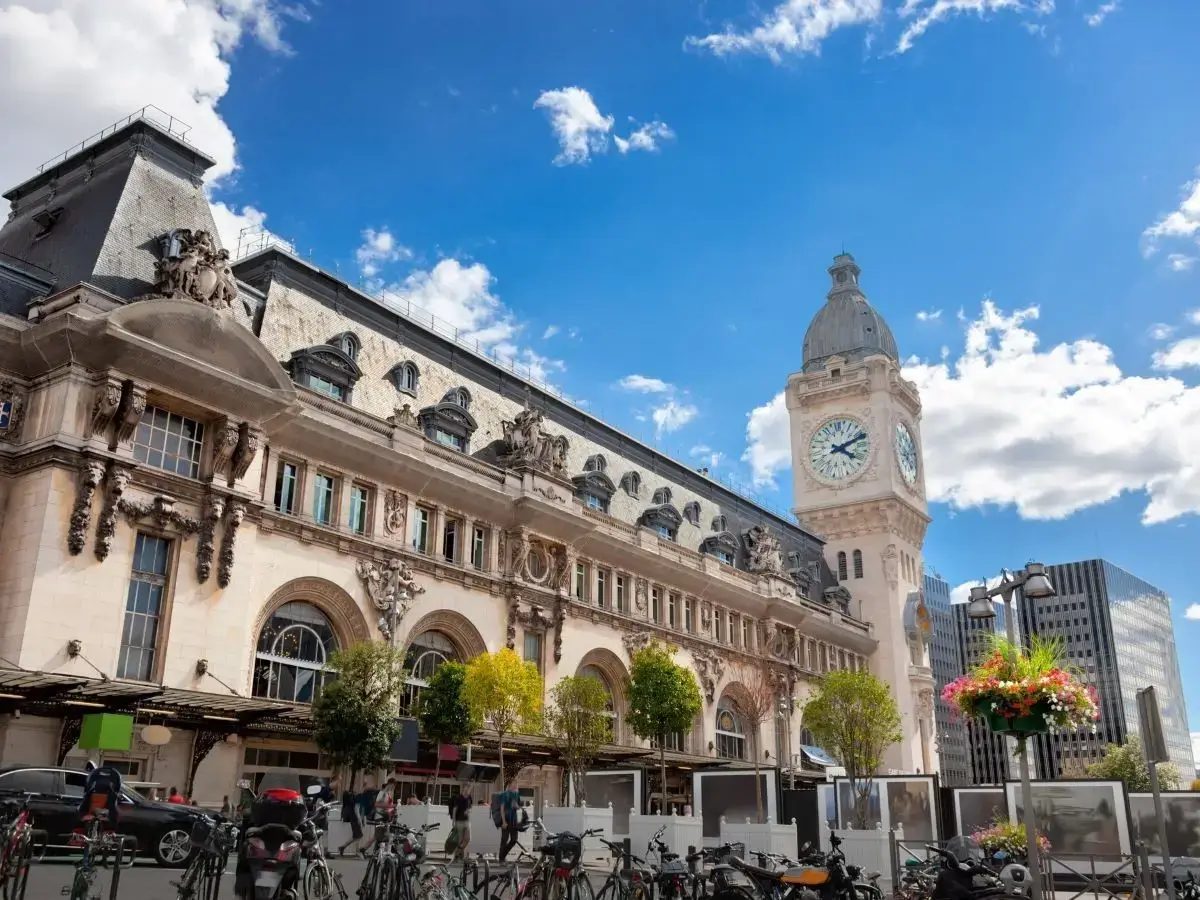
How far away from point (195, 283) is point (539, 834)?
20.4 metres

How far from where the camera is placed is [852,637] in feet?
240

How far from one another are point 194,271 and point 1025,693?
2711 cm

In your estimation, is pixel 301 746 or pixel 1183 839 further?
pixel 301 746

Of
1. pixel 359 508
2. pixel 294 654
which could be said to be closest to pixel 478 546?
pixel 359 508

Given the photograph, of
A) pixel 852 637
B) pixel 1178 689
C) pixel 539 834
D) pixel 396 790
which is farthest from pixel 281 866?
pixel 1178 689

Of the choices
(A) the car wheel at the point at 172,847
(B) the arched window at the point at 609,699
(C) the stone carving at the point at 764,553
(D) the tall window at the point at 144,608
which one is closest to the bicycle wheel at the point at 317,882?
(A) the car wheel at the point at 172,847

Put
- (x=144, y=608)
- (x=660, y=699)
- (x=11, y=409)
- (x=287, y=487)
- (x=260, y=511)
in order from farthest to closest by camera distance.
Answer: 1. (x=660, y=699)
2. (x=287, y=487)
3. (x=260, y=511)
4. (x=144, y=608)
5. (x=11, y=409)

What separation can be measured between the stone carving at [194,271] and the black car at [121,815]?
53.7 feet

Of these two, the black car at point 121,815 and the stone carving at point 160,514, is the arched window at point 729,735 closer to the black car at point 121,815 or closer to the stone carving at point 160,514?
the stone carving at point 160,514

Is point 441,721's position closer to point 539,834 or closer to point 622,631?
point 539,834

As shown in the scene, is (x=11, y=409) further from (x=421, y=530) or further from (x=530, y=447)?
(x=530, y=447)

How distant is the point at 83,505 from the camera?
30203 mm

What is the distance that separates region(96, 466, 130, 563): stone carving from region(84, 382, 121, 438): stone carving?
1166mm

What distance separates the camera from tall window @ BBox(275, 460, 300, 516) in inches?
1461
